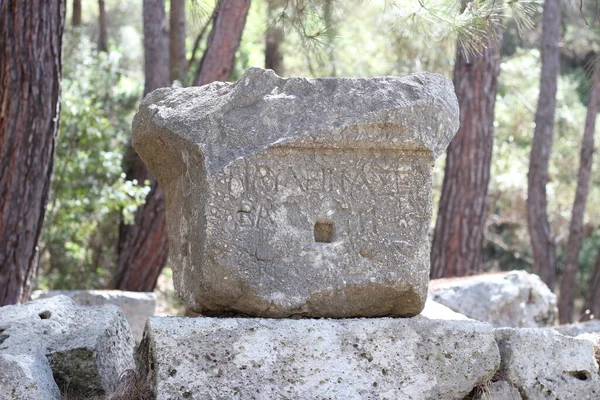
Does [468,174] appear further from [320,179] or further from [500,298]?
[320,179]

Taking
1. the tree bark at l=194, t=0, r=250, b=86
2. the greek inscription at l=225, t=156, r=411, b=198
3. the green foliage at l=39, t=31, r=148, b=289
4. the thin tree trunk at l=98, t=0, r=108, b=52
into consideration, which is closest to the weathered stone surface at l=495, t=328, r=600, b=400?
the greek inscription at l=225, t=156, r=411, b=198

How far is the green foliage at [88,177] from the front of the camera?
880 centimetres

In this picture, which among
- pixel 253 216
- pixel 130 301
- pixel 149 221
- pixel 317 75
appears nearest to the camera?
pixel 253 216

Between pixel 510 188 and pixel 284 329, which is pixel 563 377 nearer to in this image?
pixel 284 329

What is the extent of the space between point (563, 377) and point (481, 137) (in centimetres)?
432

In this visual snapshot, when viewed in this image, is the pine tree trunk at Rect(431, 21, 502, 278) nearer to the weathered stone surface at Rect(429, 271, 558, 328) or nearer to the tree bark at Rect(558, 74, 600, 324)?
the weathered stone surface at Rect(429, 271, 558, 328)

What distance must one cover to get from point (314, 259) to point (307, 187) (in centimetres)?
29

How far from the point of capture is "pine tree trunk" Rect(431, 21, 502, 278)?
798cm

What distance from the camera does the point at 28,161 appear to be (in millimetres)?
5723

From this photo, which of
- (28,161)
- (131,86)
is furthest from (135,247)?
(131,86)

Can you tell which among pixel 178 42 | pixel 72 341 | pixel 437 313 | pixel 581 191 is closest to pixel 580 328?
pixel 437 313

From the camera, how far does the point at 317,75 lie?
12539mm

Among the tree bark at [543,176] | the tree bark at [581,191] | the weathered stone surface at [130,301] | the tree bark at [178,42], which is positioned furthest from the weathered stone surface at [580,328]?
the tree bark at [178,42]

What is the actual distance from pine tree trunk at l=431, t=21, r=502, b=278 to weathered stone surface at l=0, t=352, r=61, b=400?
15.7 ft
